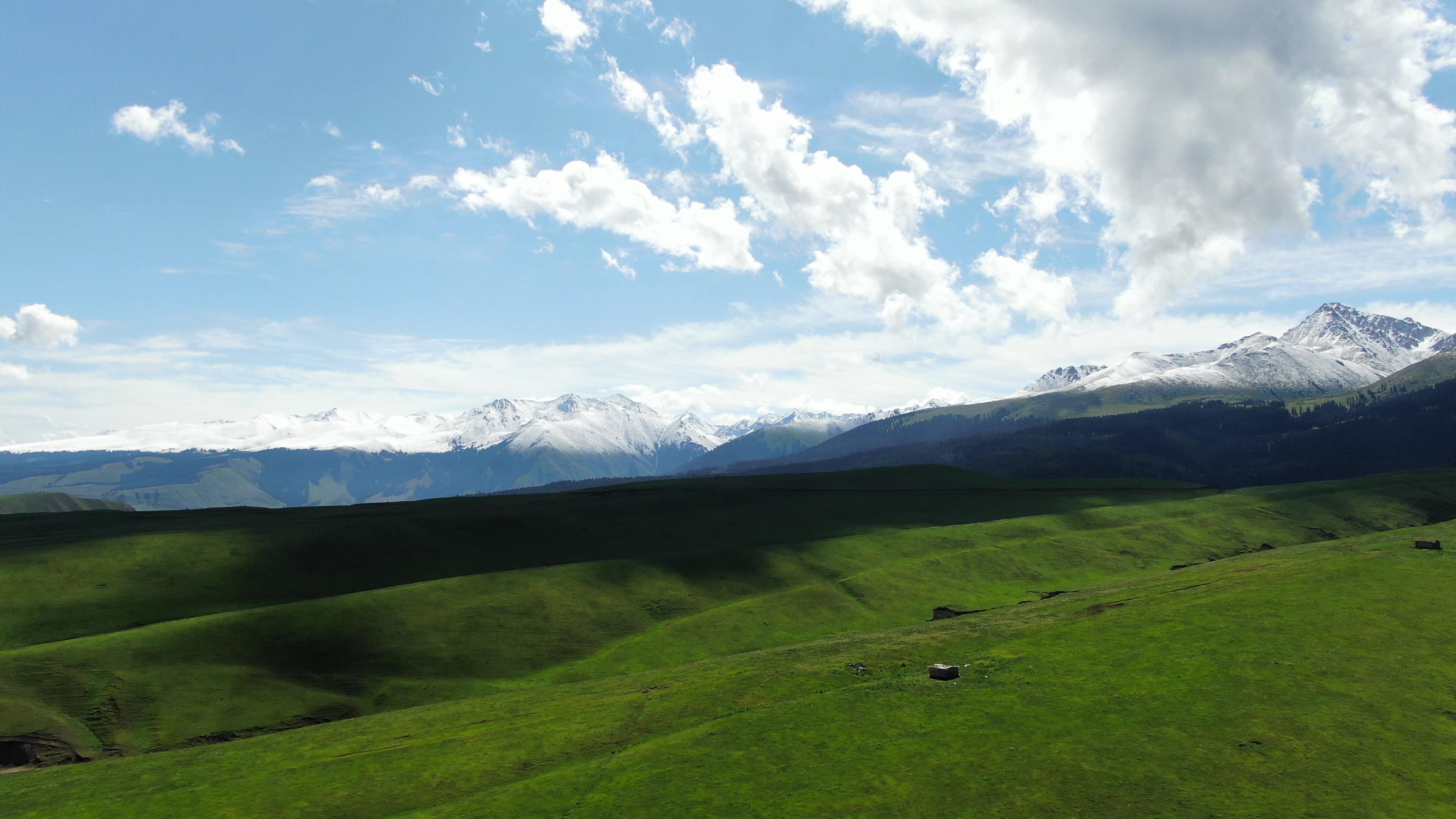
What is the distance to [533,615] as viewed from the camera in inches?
4269

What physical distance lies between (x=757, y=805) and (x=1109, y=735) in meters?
20.9

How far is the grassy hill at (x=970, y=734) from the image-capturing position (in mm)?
38531

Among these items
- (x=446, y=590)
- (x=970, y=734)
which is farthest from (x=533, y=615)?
(x=970, y=734)

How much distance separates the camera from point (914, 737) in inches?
1783

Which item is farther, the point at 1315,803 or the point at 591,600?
the point at 591,600

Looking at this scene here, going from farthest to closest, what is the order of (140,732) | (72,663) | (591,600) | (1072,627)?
(591,600) → (72,663) → (140,732) → (1072,627)

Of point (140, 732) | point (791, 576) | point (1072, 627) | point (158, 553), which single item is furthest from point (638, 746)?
point (158, 553)

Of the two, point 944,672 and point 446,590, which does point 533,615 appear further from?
point 944,672

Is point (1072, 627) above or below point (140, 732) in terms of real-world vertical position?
above

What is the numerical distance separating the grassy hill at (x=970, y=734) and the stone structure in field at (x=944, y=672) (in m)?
1.02

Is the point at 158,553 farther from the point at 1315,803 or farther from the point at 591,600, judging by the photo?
the point at 1315,803

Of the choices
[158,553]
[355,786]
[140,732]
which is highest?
[158,553]

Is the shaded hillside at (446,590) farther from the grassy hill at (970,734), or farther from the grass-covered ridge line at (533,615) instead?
the grassy hill at (970,734)

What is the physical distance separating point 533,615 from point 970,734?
76344mm
